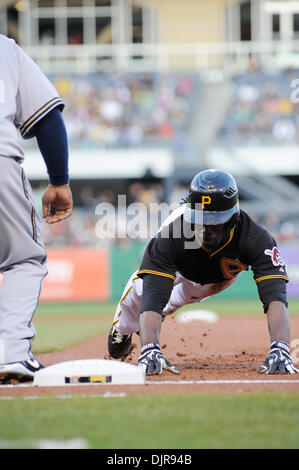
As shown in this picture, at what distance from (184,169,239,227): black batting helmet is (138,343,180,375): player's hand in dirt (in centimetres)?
92

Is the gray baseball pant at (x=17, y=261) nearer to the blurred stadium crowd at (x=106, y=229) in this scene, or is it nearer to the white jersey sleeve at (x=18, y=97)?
the white jersey sleeve at (x=18, y=97)

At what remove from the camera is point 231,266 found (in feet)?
19.0

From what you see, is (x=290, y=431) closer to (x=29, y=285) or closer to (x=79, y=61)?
(x=29, y=285)

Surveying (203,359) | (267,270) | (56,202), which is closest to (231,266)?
(267,270)

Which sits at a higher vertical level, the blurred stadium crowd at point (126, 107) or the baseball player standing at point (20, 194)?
the blurred stadium crowd at point (126, 107)

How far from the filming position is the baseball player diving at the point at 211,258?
527cm

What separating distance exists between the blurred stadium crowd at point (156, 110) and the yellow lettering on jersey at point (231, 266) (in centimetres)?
1748

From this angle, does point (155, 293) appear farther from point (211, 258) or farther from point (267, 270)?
point (267, 270)

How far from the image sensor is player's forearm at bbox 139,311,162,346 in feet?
17.3

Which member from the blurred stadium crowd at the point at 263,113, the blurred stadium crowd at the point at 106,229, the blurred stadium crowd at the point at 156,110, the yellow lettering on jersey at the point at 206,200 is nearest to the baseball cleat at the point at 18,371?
the yellow lettering on jersey at the point at 206,200

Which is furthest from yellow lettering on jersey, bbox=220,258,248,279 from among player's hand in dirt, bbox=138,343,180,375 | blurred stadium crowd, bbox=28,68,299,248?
blurred stadium crowd, bbox=28,68,299,248

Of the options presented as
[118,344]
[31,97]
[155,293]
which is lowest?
[118,344]

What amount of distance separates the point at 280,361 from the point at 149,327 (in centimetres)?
89

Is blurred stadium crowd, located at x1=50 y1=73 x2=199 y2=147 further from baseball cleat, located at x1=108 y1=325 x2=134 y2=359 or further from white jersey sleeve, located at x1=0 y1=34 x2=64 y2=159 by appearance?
white jersey sleeve, located at x1=0 y1=34 x2=64 y2=159
